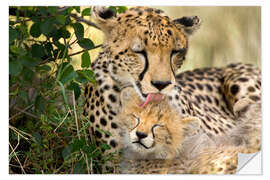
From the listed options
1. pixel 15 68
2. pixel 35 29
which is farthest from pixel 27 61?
pixel 35 29

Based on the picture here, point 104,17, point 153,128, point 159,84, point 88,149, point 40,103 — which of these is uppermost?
point 104,17

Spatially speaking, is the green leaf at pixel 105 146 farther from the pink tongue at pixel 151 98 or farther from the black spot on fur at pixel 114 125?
the pink tongue at pixel 151 98

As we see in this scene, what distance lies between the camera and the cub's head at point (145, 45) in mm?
3436

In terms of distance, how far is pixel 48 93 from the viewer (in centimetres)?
351

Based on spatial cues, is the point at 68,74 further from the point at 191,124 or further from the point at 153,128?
the point at 191,124

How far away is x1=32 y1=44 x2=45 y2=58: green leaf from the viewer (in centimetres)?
351

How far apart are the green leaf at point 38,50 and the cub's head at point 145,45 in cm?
38

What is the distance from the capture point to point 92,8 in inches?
139

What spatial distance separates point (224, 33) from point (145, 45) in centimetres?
55

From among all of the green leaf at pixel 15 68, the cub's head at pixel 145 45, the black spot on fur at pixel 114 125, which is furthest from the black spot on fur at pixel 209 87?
the green leaf at pixel 15 68

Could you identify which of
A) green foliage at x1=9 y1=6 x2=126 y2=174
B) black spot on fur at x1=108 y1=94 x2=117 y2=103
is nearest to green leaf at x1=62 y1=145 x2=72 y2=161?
green foliage at x1=9 y1=6 x2=126 y2=174

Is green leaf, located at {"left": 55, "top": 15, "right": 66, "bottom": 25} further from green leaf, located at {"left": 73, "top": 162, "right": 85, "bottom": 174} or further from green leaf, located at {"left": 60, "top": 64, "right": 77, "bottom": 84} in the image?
green leaf, located at {"left": 73, "top": 162, "right": 85, "bottom": 174}

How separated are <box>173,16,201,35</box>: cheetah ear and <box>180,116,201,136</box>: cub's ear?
540 millimetres
